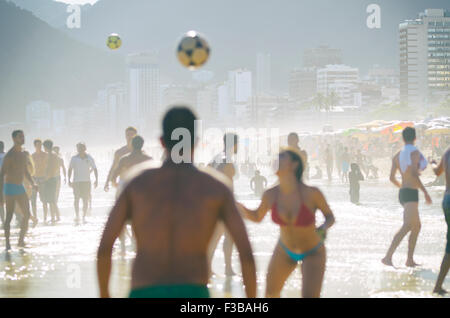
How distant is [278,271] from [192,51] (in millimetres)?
3345

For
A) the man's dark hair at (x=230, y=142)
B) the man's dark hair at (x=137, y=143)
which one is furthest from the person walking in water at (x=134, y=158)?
the man's dark hair at (x=230, y=142)

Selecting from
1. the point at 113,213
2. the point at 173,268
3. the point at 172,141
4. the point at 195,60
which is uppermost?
the point at 195,60

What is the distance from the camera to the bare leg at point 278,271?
5.18 m

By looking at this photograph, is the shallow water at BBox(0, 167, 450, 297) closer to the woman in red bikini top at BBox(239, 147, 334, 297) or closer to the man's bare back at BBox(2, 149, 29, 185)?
the man's bare back at BBox(2, 149, 29, 185)

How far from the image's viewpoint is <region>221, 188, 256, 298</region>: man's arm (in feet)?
10.1

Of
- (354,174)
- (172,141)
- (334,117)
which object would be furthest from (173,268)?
(334,117)

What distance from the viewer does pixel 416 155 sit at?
847 cm

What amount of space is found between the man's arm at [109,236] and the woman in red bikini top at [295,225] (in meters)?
2.13

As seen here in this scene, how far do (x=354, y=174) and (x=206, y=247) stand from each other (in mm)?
17727

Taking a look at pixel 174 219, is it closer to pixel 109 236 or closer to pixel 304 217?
pixel 109 236
